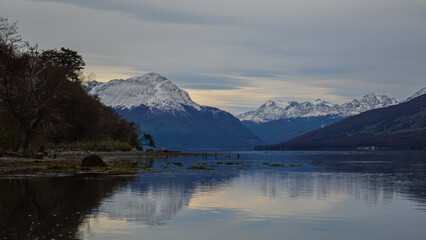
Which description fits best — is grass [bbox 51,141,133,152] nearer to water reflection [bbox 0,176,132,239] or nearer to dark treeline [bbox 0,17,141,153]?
dark treeline [bbox 0,17,141,153]

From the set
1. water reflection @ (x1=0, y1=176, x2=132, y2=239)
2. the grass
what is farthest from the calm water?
the grass

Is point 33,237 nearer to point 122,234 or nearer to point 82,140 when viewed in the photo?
point 122,234

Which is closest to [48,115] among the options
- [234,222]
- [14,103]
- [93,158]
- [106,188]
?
[14,103]

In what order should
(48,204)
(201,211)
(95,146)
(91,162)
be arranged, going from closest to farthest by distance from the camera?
(201,211) → (48,204) → (91,162) → (95,146)

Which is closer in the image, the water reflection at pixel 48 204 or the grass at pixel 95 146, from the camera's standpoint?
the water reflection at pixel 48 204

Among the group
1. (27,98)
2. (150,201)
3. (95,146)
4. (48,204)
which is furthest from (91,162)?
(95,146)

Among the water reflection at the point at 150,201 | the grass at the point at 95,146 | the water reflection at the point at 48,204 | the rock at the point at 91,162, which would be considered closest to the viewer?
the water reflection at the point at 48,204

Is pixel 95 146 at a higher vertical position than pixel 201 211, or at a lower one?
higher

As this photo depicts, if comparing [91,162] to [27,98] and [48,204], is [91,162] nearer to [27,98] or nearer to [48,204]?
[27,98]

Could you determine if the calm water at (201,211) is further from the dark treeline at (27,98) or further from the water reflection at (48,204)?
the dark treeline at (27,98)

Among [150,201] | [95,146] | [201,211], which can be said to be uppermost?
[95,146]

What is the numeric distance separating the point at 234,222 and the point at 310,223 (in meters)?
4.62

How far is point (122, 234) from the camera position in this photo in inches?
1045

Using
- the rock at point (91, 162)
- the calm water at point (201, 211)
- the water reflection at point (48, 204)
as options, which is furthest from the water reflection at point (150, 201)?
the rock at point (91, 162)
